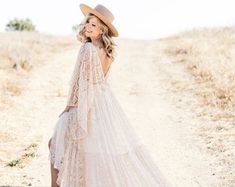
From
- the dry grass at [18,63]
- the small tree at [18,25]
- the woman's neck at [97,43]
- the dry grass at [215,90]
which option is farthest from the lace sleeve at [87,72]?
the small tree at [18,25]

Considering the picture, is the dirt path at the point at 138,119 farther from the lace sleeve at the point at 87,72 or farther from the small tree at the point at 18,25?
the small tree at the point at 18,25

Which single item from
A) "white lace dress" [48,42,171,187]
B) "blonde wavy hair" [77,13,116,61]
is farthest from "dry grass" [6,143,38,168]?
"blonde wavy hair" [77,13,116,61]

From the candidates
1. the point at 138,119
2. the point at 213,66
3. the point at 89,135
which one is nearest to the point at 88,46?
the point at 89,135

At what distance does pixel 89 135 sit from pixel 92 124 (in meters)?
0.11

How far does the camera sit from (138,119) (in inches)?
438

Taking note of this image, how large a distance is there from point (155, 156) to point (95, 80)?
3583 mm

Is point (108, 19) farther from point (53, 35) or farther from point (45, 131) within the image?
point (53, 35)

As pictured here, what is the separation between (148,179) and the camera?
558 centimetres

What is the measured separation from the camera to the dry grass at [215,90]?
8.18 meters

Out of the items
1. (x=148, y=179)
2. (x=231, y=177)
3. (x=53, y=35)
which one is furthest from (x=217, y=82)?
(x=53, y=35)

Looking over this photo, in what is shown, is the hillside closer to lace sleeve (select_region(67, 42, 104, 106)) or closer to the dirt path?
the dirt path

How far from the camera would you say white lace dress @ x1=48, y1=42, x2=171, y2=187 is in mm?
5062

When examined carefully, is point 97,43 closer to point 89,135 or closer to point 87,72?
point 87,72

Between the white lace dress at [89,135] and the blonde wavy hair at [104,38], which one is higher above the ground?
the blonde wavy hair at [104,38]
